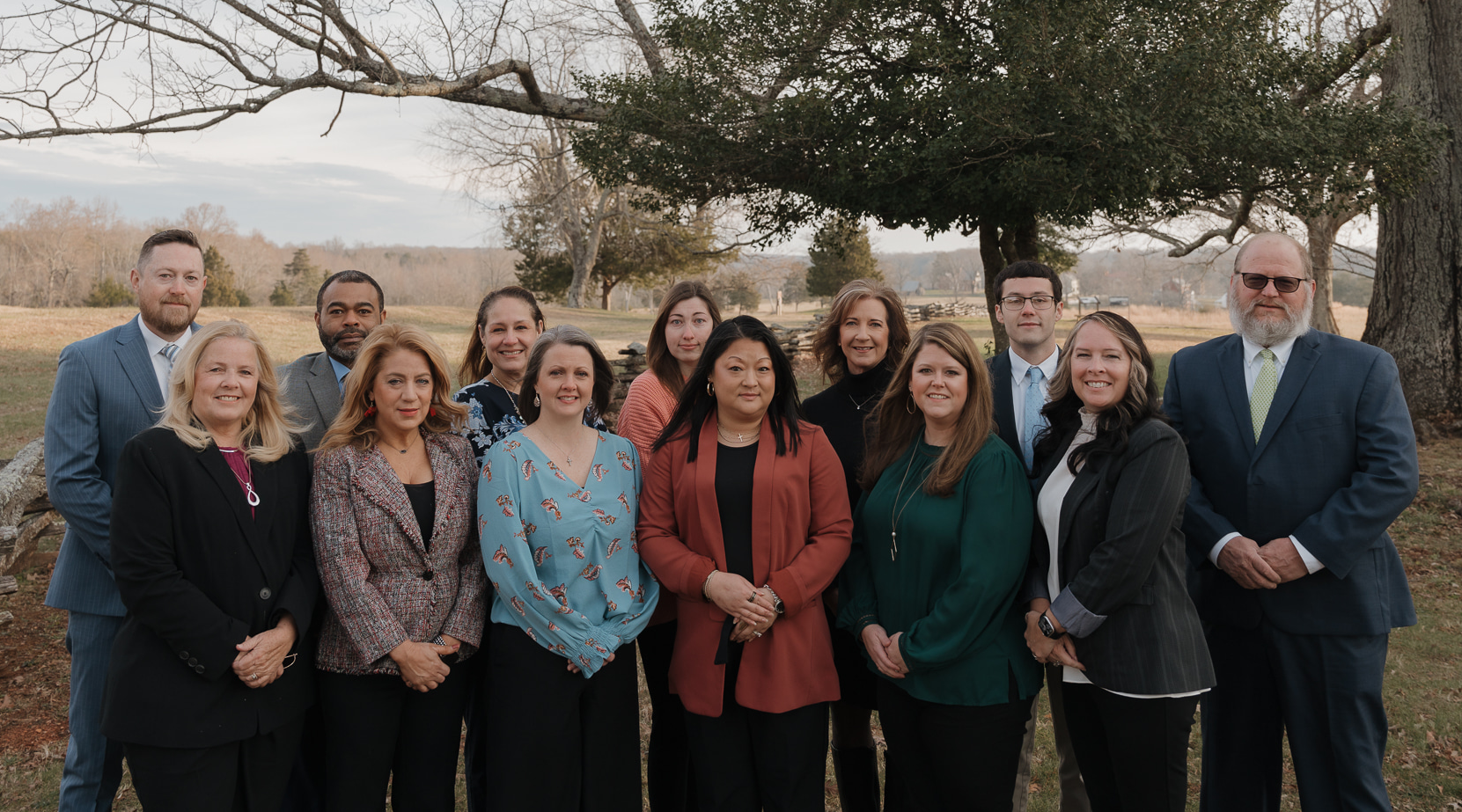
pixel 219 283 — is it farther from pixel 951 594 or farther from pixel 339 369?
pixel 951 594

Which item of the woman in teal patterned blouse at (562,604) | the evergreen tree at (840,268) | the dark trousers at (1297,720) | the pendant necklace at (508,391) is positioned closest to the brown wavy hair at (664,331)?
the pendant necklace at (508,391)

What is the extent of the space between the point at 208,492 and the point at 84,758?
1330mm

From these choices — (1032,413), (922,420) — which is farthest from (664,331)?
Result: (1032,413)

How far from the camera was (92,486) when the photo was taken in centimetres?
302

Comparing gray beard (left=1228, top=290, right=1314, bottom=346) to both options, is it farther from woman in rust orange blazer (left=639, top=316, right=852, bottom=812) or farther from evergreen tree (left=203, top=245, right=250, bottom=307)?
evergreen tree (left=203, top=245, right=250, bottom=307)

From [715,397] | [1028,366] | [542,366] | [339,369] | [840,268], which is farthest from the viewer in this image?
[840,268]

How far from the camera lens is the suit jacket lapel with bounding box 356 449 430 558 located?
2826mm

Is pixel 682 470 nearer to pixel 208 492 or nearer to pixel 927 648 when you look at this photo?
pixel 927 648

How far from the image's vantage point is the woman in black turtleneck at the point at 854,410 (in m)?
3.36

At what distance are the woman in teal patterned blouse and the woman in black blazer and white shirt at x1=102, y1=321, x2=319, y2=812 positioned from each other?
647 mm

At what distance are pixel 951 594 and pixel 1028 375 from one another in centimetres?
124

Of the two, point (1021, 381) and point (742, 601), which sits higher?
point (1021, 381)

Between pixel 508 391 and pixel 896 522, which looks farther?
pixel 508 391

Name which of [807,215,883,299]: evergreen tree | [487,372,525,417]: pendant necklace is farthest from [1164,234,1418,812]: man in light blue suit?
[807,215,883,299]: evergreen tree
